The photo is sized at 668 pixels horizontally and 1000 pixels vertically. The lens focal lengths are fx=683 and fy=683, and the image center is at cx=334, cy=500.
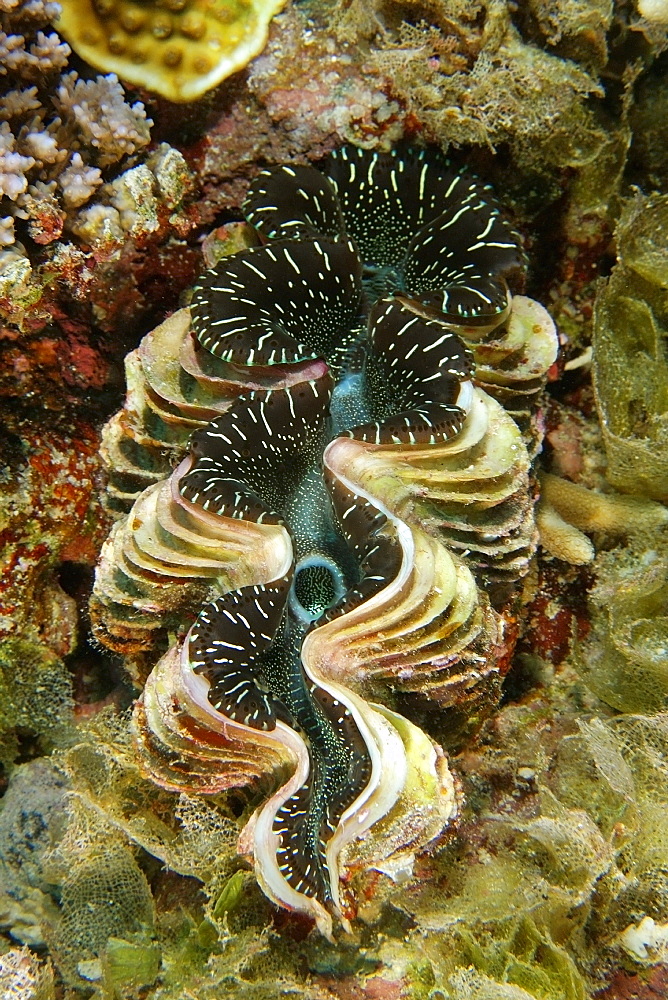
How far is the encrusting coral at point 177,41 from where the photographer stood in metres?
2.67

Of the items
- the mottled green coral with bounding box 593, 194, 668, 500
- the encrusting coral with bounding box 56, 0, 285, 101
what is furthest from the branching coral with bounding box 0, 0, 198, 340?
the mottled green coral with bounding box 593, 194, 668, 500

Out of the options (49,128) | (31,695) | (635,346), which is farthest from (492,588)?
(49,128)

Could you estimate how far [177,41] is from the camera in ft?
8.97

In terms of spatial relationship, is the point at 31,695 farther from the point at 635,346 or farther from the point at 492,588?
the point at 635,346

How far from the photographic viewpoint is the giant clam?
2.08 m

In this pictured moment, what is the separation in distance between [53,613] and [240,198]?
2029 millimetres

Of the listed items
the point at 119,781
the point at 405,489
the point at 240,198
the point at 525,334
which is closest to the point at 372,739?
the point at 405,489

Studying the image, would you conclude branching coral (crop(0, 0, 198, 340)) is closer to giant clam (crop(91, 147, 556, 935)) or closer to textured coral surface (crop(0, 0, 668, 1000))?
textured coral surface (crop(0, 0, 668, 1000))

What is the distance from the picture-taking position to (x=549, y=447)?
3.23 metres

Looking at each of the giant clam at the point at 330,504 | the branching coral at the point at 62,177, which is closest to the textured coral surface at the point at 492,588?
the branching coral at the point at 62,177

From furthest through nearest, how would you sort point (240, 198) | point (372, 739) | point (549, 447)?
point (549, 447)
point (240, 198)
point (372, 739)

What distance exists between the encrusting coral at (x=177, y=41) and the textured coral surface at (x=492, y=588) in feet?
0.27

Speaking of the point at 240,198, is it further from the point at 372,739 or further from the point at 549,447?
the point at 372,739

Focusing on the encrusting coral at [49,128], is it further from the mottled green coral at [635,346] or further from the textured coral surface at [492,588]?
the mottled green coral at [635,346]
